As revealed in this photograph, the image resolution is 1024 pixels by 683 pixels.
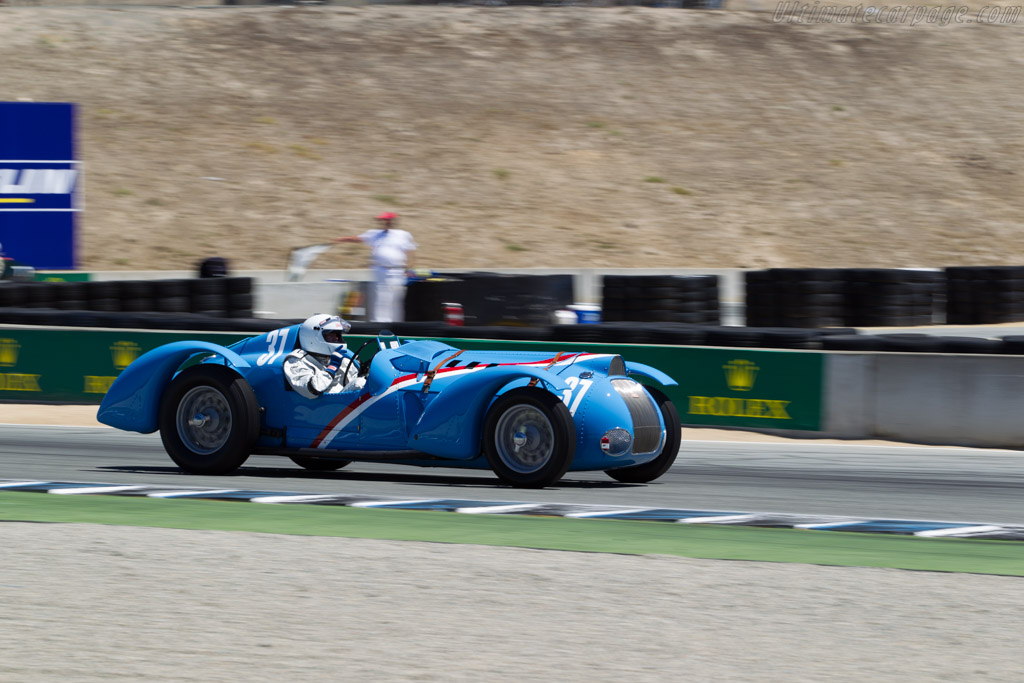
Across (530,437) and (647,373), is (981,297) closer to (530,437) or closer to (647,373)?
(647,373)

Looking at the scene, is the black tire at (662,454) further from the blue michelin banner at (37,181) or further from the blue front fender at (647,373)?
the blue michelin banner at (37,181)

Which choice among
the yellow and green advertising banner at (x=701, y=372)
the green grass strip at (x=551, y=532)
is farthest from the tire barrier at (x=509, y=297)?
the green grass strip at (x=551, y=532)

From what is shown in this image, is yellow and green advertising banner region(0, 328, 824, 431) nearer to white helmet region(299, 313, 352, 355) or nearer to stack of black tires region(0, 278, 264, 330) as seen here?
stack of black tires region(0, 278, 264, 330)

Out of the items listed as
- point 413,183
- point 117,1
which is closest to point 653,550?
point 413,183

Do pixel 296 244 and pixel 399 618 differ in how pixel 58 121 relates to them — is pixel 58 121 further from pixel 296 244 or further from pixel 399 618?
pixel 399 618

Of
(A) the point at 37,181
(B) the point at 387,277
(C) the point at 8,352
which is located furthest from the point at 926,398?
(A) the point at 37,181

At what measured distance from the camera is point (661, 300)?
59.1 feet

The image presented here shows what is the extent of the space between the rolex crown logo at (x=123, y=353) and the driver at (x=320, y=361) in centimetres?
533

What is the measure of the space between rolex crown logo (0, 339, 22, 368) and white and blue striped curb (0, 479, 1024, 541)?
5927mm

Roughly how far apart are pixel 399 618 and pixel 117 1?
40.2 m

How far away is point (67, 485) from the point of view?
8.90 metres

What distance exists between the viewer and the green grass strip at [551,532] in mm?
6789

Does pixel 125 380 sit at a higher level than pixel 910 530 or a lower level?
higher

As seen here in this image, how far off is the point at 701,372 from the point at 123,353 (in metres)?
5.85
